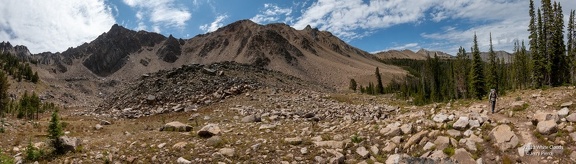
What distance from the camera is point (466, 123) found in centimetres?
1450

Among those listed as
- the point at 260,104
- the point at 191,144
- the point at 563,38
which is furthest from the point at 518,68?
the point at 191,144

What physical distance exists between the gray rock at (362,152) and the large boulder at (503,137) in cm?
496

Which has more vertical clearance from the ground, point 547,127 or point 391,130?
point 547,127

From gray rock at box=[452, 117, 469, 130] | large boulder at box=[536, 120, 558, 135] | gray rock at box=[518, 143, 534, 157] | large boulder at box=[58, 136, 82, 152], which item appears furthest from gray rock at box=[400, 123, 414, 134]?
large boulder at box=[58, 136, 82, 152]

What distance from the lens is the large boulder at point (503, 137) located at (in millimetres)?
12390

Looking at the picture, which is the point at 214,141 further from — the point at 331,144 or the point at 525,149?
the point at 525,149

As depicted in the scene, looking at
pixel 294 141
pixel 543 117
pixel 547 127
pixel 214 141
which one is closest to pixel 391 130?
pixel 294 141

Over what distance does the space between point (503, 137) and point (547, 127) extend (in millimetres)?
1709

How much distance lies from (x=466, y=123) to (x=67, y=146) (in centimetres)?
1869

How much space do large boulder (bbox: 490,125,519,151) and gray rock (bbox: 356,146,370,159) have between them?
496 centimetres

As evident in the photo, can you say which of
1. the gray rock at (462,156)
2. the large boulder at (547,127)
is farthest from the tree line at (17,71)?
the large boulder at (547,127)

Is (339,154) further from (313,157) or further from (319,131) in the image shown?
(319,131)

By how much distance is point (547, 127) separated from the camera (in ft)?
41.6

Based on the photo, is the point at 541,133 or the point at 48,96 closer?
the point at 541,133
